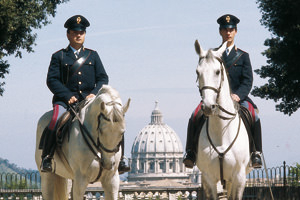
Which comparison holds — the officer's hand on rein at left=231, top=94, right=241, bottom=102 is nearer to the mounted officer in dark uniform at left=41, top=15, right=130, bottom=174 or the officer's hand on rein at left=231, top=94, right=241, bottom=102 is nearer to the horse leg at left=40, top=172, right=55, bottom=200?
the mounted officer in dark uniform at left=41, top=15, right=130, bottom=174

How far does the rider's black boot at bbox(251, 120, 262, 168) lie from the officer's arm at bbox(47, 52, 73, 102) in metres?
2.82

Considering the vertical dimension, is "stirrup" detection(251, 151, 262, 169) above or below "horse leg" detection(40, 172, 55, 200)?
above

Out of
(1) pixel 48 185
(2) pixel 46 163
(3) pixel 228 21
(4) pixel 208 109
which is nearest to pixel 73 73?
(2) pixel 46 163

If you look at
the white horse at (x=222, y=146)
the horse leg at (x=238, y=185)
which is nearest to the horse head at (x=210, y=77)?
the white horse at (x=222, y=146)

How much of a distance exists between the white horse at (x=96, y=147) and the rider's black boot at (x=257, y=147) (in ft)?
6.93

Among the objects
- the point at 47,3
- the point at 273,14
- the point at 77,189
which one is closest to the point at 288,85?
the point at 273,14

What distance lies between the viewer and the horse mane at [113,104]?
30.3 feet

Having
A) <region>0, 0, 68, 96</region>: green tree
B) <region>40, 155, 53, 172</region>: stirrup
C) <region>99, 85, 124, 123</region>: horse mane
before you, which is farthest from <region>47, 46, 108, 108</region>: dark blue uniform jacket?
<region>0, 0, 68, 96</region>: green tree

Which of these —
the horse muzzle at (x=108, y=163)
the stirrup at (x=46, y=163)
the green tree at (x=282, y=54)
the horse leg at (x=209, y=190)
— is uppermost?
the green tree at (x=282, y=54)

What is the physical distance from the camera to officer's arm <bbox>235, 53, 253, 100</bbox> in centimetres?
1140

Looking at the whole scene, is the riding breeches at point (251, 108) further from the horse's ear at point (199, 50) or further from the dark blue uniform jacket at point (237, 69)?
the horse's ear at point (199, 50)

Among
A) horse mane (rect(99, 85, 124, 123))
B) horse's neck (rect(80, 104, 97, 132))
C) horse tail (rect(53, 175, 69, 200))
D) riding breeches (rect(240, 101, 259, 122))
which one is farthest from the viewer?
horse tail (rect(53, 175, 69, 200))

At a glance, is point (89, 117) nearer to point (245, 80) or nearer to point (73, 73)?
point (73, 73)

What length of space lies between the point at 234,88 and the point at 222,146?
149 centimetres
